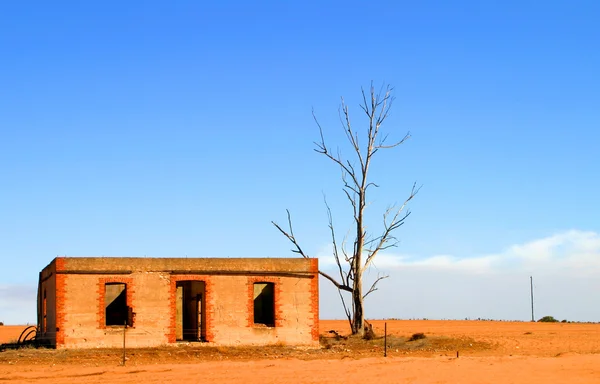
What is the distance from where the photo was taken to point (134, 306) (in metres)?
29.8

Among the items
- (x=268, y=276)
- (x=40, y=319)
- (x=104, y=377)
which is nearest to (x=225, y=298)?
(x=268, y=276)

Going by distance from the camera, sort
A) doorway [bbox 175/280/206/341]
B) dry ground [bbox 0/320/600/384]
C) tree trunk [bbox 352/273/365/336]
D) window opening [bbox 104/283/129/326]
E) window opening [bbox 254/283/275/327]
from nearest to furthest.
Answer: dry ground [bbox 0/320/600/384]
window opening [bbox 104/283/129/326]
window opening [bbox 254/283/275/327]
doorway [bbox 175/280/206/341]
tree trunk [bbox 352/273/365/336]

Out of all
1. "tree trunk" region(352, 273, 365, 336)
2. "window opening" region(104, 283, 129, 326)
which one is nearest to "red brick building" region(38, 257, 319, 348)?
"window opening" region(104, 283, 129, 326)

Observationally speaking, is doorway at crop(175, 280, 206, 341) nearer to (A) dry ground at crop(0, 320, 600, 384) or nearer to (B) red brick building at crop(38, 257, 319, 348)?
(B) red brick building at crop(38, 257, 319, 348)

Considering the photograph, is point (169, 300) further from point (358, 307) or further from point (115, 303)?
Answer: point (358, 307)

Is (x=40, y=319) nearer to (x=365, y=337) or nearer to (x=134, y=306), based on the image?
(x=134, y=306)

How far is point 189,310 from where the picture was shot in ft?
113

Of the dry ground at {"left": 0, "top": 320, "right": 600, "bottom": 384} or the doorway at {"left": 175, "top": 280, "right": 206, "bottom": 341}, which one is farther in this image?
the doorway at {"left": 175, "top": 280, "right": 206, "bottom": 341}

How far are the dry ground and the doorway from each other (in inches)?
121

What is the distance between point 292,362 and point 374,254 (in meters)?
10.4

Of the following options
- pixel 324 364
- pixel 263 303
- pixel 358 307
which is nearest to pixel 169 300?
pixel 263 303

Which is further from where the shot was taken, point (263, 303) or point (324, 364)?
point (263, 303)

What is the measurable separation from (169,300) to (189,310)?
15.2 ft

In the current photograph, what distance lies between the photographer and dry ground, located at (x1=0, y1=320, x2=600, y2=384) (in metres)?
24.7
